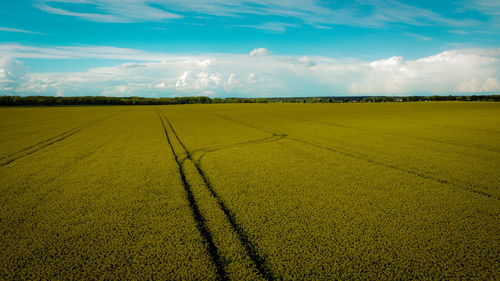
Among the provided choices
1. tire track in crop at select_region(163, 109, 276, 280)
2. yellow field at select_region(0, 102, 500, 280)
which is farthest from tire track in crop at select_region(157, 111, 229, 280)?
tire track in crop at select_region(163, 109, 276, 280)

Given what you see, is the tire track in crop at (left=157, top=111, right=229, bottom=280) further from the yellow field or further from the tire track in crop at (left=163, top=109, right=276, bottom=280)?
the tire track in crop at (left=163, top=109, right=276, bottom=280)

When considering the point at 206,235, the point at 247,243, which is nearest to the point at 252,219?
the point at 247,243

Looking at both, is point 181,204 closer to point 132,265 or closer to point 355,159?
point 132,265

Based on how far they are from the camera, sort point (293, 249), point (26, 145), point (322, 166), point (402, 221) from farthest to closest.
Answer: point (26, 145) → point (322, 166) → point (402, 221) → point (293, 249)

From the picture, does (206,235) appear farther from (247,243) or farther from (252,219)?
(252,219)

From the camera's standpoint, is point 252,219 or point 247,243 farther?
point 252,219

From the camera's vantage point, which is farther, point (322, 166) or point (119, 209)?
point (322, 166)

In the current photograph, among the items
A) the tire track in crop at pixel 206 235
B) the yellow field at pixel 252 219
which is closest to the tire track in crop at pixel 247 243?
the yellow field at pixel 252 219

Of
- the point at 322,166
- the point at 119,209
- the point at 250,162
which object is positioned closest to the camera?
the point at 119,209

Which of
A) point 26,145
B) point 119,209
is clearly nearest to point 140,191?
point 119,209

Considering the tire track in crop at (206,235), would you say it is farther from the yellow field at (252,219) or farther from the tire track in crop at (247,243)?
the tire track in crop at (247,243)
